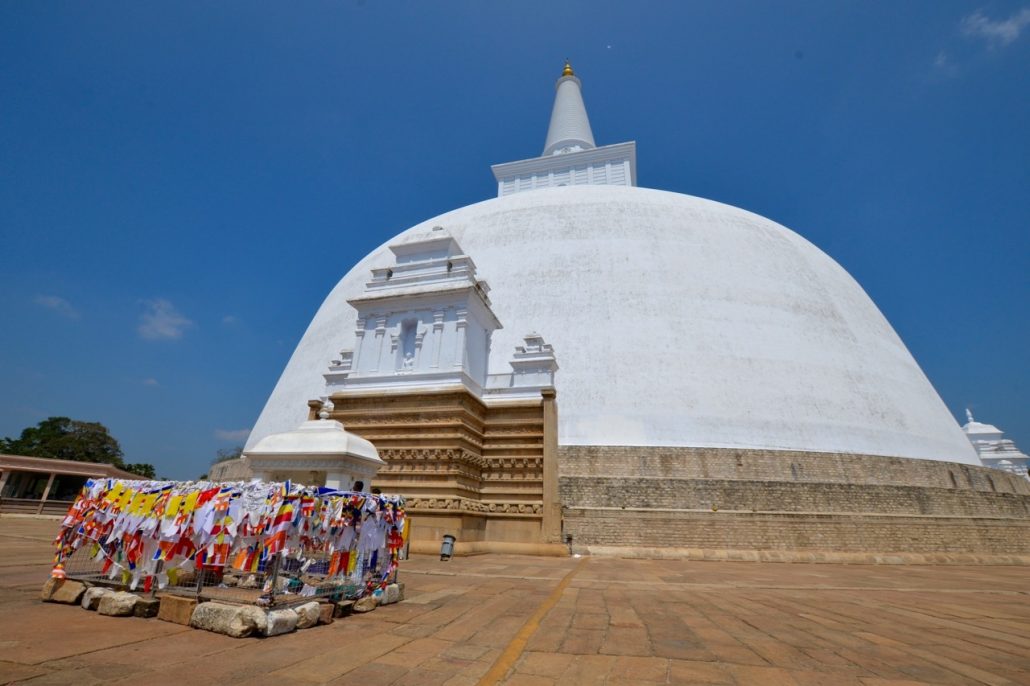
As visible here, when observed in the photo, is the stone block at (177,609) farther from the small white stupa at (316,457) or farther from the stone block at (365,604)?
the small white stupa at (316,457)

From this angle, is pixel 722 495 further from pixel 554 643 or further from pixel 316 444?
pixel 554 643

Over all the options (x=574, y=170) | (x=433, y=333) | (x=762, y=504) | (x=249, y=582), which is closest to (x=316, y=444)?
(x=249, y=582)

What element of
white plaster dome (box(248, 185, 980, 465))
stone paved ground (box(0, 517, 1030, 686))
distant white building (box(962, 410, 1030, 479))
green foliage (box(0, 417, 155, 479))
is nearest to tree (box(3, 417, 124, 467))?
green foliage (box(0, 417, 155, 479))

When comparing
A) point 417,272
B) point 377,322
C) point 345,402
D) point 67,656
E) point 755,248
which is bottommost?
point 67,656

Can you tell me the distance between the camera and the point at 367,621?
191 inches

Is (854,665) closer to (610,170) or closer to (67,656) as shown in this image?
(67,656)

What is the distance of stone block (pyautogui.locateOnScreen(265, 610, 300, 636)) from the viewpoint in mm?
4117

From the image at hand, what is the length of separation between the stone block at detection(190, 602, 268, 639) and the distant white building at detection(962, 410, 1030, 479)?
141 feet

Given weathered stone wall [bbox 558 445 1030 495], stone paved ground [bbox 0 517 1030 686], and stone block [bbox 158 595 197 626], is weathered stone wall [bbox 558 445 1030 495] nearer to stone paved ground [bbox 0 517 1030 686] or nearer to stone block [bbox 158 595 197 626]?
stone paved ground [bbox 0 517 1030 686]

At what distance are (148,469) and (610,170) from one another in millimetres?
A: 47269

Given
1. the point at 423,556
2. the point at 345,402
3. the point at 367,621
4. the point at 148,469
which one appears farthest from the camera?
the point at 148,469

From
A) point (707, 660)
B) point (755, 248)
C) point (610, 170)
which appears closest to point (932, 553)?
point (755, 248)

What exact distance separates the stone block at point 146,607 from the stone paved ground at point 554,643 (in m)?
0.10

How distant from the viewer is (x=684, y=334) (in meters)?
19.5
